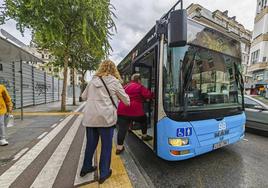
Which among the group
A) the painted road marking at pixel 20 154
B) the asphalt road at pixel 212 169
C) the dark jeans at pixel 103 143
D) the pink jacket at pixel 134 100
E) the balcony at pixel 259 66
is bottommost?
the asphalt road at pixel 212 169

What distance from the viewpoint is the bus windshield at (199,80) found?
2697 mm

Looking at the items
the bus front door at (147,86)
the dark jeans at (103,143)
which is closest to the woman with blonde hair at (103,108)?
the dark jeans at (103,143)

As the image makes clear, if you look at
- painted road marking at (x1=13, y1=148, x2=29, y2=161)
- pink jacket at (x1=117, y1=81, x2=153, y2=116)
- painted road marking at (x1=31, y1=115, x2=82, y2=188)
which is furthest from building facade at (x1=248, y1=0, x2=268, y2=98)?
painted road marking at (x1=13, y1=148, x2=29, y2=161)

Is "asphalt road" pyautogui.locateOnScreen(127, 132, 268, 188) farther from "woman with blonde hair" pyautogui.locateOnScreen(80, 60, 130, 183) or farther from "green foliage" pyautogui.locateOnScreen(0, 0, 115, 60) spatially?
"green foliage" pyautogui.locateOnScreen(0, 0, 115, 60)

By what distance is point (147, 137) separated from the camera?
3.79m

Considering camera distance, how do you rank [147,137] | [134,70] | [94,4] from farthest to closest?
[94,4] < [134,70] < [147,137]

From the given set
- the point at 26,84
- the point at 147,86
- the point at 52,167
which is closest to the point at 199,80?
the point at 147,86

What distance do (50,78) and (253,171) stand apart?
734 inches

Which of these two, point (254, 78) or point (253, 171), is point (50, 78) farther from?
point (254, 78)

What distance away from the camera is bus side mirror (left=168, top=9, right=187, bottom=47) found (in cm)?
234

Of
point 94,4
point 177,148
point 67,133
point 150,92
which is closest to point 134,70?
point 150,92

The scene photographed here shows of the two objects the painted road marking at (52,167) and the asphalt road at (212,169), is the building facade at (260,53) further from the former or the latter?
the painted road marking at (52,167)

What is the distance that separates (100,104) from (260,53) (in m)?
21.2

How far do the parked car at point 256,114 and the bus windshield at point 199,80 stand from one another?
9.13ft
